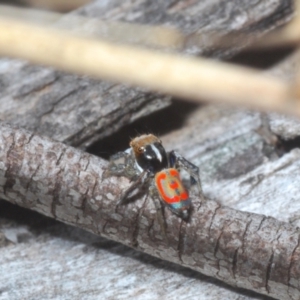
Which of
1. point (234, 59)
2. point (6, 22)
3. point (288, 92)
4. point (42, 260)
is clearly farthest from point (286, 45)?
point (42, 260)

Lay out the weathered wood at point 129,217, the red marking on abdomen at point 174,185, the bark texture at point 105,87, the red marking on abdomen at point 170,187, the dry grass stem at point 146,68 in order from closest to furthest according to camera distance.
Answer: the weathered wood at point 129,217
the red marking on abdomen at point 170,187
the red marking on abdomen at point 174,185
the dry grass stem at point 146,68
the bark texture at point 105,87

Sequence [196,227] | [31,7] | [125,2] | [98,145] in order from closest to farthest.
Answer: [196,227] < [98,145] < [125,2] < [31,7]

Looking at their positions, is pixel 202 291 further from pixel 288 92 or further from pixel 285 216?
pixel 288 92

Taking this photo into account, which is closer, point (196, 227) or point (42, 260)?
point (196, 227)

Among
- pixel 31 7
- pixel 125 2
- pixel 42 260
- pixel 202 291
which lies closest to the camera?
pixel 202 291

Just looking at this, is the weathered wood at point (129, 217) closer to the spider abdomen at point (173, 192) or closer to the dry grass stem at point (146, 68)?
the spider abdomen at point (173, 192)

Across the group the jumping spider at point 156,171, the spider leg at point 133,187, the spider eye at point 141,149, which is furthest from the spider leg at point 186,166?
the spider leg at point 133,187

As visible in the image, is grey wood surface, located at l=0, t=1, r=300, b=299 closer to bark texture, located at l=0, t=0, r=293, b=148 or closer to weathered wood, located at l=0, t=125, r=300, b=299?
bark texture, located at l=0, t=0, r=293, b=148

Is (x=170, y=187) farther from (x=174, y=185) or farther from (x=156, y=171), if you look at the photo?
(x=156, y=171)
